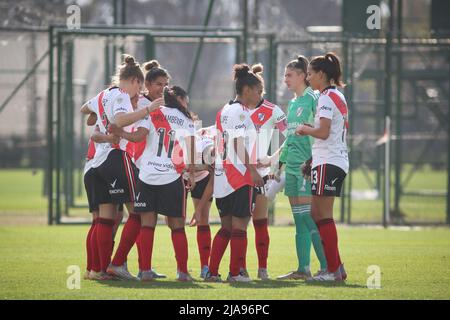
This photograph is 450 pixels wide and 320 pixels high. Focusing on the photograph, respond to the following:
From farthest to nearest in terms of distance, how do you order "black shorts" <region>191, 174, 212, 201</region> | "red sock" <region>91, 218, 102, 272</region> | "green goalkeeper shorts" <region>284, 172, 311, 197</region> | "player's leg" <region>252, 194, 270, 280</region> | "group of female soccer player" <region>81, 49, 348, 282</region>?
1. "black shorts" <region>191, 174, 212, 201</region>
2. "green goalkeeper shorts" <region>284, 172, 311, 197</region>
3. "player's leg" <region>252, 194, 270, 280</region>
4. "red sock" <region>91, 218, 102, 272</region>
5. "group of female soccer player" <region>81, 49, 348, 282</region>

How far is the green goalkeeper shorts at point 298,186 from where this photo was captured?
9469 millimetres

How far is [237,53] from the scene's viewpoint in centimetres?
1518

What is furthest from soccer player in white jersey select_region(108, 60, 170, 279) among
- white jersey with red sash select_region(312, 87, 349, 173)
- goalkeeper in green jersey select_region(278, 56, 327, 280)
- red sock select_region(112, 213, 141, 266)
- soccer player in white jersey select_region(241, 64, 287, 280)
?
white jersey with red sash select_region(312, 87, 349, 173)

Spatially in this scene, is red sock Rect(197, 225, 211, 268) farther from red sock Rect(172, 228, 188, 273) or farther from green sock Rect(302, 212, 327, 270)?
green sock Rect(302, 212, 327, 270)

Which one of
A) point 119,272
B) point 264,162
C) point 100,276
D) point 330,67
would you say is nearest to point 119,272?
point 119,272

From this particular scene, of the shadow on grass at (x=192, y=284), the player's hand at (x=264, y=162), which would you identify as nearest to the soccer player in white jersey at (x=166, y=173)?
the shadow on grass at (x=192, y=284)

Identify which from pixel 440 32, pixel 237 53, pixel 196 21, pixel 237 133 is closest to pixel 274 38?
pixel 237 53

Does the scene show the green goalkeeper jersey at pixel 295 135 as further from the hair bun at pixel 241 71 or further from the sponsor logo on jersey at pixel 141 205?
the sponsor logo on jersey at pixel 141 205

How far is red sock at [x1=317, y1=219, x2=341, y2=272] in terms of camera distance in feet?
28.8

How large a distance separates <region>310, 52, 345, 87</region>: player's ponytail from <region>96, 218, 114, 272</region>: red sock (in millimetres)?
2361

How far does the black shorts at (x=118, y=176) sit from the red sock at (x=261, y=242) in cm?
126

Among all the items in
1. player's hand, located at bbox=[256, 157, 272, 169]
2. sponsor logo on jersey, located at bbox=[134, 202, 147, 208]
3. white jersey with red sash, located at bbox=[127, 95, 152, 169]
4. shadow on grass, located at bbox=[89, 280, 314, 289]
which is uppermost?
white jersey with red sash, located at bbox=[127, 95, 152, 169]

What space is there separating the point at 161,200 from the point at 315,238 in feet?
5.18
